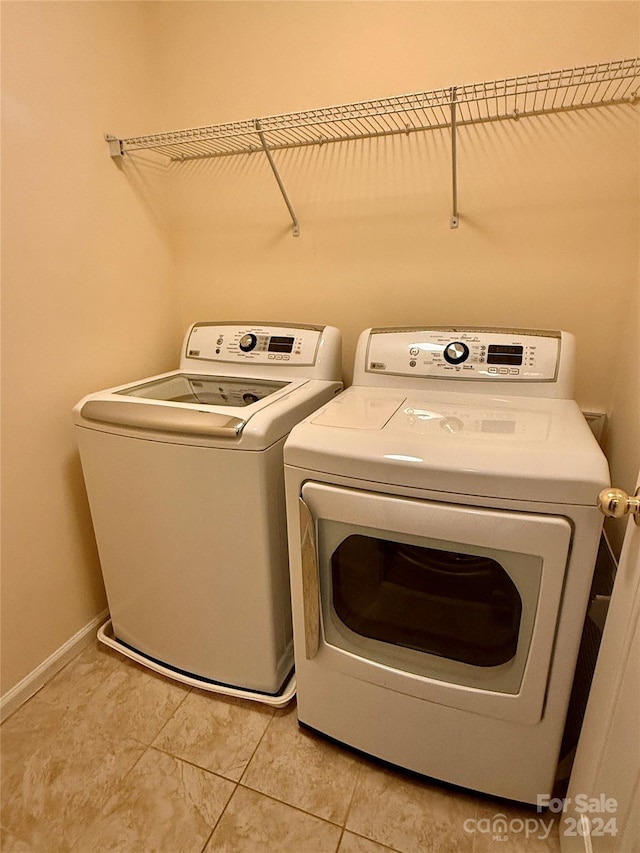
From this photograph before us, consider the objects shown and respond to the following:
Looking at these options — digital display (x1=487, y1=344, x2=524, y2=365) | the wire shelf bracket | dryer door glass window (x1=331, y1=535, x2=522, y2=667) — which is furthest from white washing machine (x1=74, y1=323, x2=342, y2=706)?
the wire shelf bracket

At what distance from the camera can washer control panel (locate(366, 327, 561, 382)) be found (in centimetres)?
122

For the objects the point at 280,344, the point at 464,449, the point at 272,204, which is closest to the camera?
the point at 464,449

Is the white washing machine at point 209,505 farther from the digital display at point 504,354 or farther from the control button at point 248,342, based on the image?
the digital display at point 504,354

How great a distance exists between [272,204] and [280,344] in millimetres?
533

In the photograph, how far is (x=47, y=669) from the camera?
1.40 meters

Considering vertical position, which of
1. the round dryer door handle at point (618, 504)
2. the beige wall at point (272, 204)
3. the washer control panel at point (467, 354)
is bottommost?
the round dryer door handle at point (618, 504)

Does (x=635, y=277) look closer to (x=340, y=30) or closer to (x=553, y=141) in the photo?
(x=553, y=141)

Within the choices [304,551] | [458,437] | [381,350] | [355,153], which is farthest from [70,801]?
[355,153]

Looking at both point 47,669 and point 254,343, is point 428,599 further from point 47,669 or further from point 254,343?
point 47,669

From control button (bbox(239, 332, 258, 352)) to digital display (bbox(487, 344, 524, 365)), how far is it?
0.75 meters

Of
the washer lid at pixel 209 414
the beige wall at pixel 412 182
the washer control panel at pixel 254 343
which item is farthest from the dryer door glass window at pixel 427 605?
the beige wall at pixel 412 182

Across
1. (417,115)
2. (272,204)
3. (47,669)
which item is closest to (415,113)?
(417,115)

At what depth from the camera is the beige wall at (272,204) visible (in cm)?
121

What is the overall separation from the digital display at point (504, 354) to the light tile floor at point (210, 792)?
1097 mm
